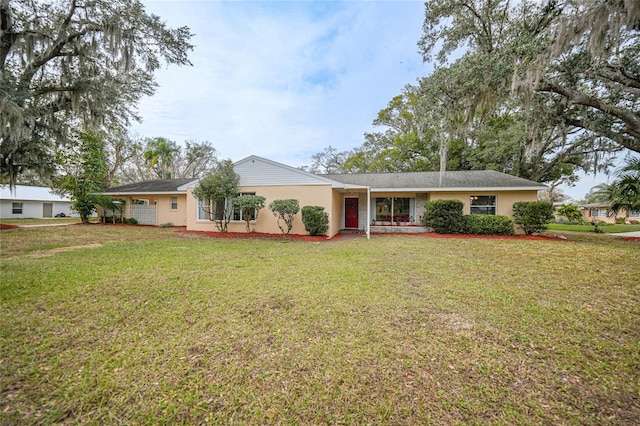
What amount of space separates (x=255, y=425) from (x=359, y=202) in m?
12.9

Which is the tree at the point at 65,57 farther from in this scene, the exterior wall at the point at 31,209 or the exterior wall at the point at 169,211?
the exterior wall at the point at 31,209

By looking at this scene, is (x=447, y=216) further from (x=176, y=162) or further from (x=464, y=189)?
(x=176, y=162)

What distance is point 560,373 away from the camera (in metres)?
2.19

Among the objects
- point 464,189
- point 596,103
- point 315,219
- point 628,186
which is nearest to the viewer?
point 596,103

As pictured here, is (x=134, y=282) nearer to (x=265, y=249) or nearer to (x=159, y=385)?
(x=159, y=385)

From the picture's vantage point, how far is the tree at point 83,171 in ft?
46.8

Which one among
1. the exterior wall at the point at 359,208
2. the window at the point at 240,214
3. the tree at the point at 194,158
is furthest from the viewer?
the tree at the point at 194,158

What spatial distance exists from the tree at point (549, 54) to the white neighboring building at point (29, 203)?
111 ft

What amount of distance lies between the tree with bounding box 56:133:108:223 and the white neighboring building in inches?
503

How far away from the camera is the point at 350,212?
14.3 m

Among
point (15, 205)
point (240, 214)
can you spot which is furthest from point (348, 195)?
point (15, 205)

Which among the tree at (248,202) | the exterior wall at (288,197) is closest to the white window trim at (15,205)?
the exterior wall at (288,197)

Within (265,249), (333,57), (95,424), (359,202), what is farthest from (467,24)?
(95,424)

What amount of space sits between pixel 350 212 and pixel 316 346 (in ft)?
39.2
